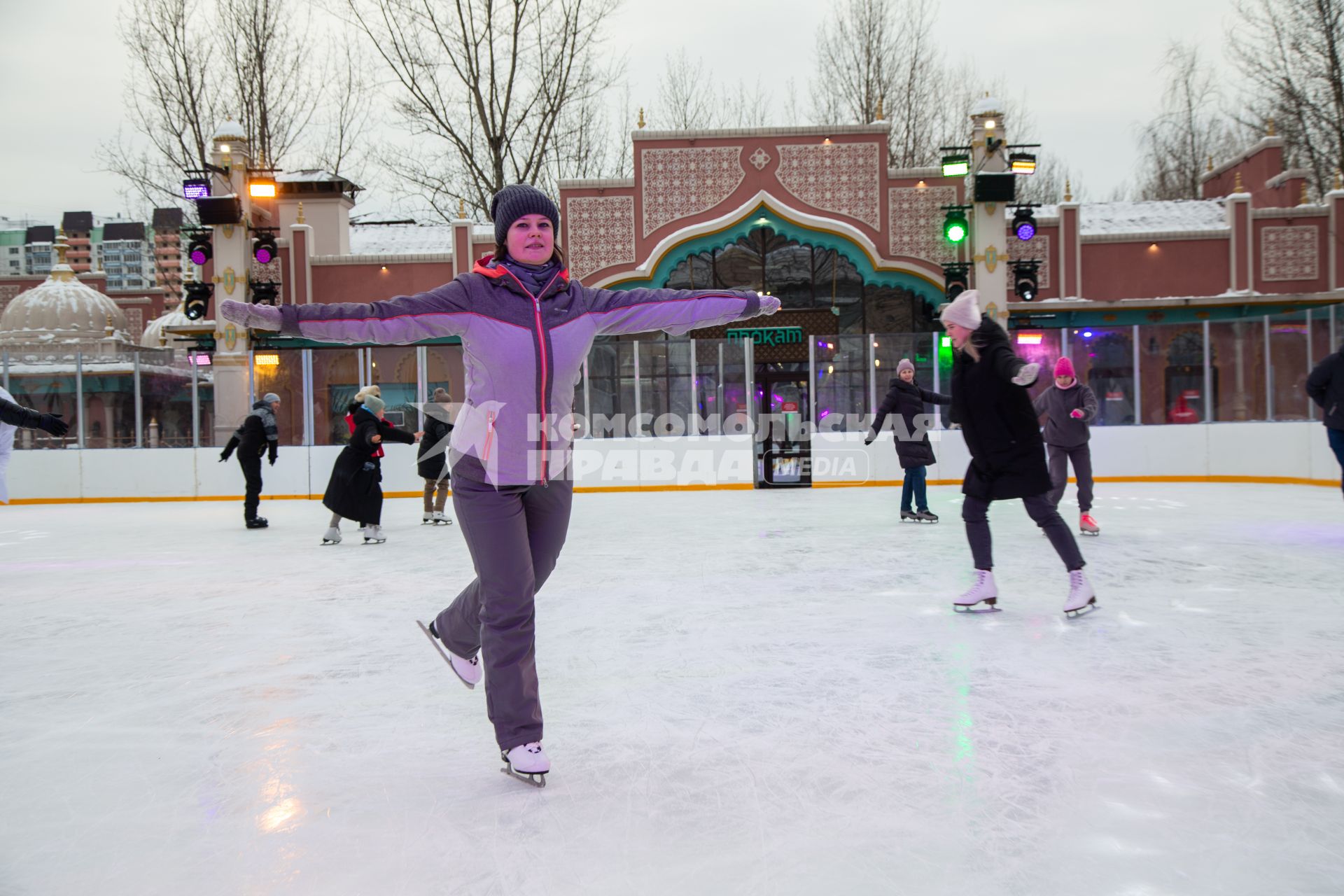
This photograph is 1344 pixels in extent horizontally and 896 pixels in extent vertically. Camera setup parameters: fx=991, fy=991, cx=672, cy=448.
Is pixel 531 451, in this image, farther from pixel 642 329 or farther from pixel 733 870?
pixel 733 870

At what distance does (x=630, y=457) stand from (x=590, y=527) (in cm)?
507

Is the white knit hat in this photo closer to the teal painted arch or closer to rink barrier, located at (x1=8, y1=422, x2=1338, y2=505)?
rink barrier, located at (x1=8, y1=422, x2=1338, y2=505)

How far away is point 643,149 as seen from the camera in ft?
57.4

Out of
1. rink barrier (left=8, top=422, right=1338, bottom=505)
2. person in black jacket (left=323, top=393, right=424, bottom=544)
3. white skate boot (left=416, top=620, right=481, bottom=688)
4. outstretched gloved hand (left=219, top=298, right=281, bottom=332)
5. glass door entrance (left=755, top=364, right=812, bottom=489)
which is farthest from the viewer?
glass door entrance (left=755, top=364, right=812, bottom=489)

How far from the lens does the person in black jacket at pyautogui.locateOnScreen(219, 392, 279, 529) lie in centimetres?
955

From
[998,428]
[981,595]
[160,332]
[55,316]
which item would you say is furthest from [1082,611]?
[55,316]

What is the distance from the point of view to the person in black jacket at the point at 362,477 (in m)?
8.01

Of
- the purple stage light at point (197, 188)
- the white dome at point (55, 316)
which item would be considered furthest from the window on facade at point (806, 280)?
the white dome at point (55, 316)

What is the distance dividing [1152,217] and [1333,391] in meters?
15.3

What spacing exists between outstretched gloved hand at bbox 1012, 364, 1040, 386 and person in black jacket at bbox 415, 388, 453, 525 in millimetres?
6019

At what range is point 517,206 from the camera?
2.56 meters

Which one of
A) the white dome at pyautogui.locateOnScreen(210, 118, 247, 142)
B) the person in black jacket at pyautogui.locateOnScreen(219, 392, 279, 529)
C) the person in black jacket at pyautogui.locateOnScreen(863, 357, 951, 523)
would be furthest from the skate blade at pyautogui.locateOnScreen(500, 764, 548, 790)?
the white dome at pyautogui.locateOnScreen(210, 118, 247, 142)

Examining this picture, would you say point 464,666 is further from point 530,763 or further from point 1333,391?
point 1333,391

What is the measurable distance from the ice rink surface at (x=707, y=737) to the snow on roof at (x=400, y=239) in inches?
622
